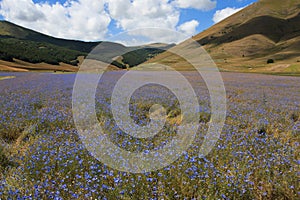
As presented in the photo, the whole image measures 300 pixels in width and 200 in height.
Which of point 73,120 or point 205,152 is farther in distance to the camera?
point 73,120

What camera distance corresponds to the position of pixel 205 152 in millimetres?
3502

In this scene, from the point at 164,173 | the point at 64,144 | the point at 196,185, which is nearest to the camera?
the point at 196,185

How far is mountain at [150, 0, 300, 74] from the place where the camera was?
80688mm

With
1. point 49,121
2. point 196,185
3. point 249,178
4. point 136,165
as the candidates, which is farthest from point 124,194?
point 49,121

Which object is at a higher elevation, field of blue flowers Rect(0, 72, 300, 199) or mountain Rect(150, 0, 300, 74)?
mountain Rect(150, 0, 300, 74)

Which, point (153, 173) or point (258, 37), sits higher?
point (258, 37)

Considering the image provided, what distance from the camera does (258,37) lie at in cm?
10675

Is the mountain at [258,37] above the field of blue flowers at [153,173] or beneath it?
above

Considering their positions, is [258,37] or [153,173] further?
[258,37]

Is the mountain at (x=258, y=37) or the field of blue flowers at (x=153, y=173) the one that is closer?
the field of blue flowers at (x=153, y=173)

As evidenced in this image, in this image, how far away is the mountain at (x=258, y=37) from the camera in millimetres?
80688

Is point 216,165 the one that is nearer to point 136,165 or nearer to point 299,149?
point 136,165

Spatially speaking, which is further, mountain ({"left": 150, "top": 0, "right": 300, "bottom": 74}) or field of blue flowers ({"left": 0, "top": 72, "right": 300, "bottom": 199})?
mountain ({"left": 150, "top": 0, "right": 300, "bottom": 74})

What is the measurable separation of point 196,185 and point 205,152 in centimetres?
94
